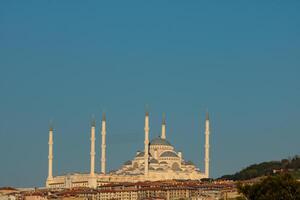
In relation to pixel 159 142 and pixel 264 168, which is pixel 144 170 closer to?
pixel 159 142

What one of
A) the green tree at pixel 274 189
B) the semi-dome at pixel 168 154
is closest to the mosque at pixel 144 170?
the semi-dome at pixel 168 154

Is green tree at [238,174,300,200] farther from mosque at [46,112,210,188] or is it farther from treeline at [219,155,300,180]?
mosque at [46,112,210,188]

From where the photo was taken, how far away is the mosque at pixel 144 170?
374 ft

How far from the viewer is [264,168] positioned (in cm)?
10969

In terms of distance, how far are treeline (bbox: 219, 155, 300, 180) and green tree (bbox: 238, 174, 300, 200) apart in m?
56.4

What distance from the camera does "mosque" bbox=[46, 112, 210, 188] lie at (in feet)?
374

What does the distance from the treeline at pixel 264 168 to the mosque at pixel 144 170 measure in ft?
13.8

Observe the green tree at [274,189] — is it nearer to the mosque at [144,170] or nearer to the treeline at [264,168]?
the treeline at [264,168]

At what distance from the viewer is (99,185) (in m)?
112

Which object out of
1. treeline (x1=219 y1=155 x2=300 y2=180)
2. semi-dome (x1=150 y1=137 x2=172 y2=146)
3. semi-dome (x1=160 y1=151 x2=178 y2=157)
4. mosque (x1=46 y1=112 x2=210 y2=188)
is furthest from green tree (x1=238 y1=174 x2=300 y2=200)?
semi-dome (x1=150 y1=137 x2=172 y2=146)

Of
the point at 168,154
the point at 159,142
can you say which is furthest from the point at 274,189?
the point at 159,142

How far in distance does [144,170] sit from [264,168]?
14.0m

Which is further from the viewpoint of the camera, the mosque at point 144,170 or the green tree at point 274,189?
the mosque at point 144,170

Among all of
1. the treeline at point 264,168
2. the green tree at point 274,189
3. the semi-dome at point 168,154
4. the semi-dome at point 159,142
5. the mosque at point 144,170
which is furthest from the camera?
the semi-dome at point 159,142
